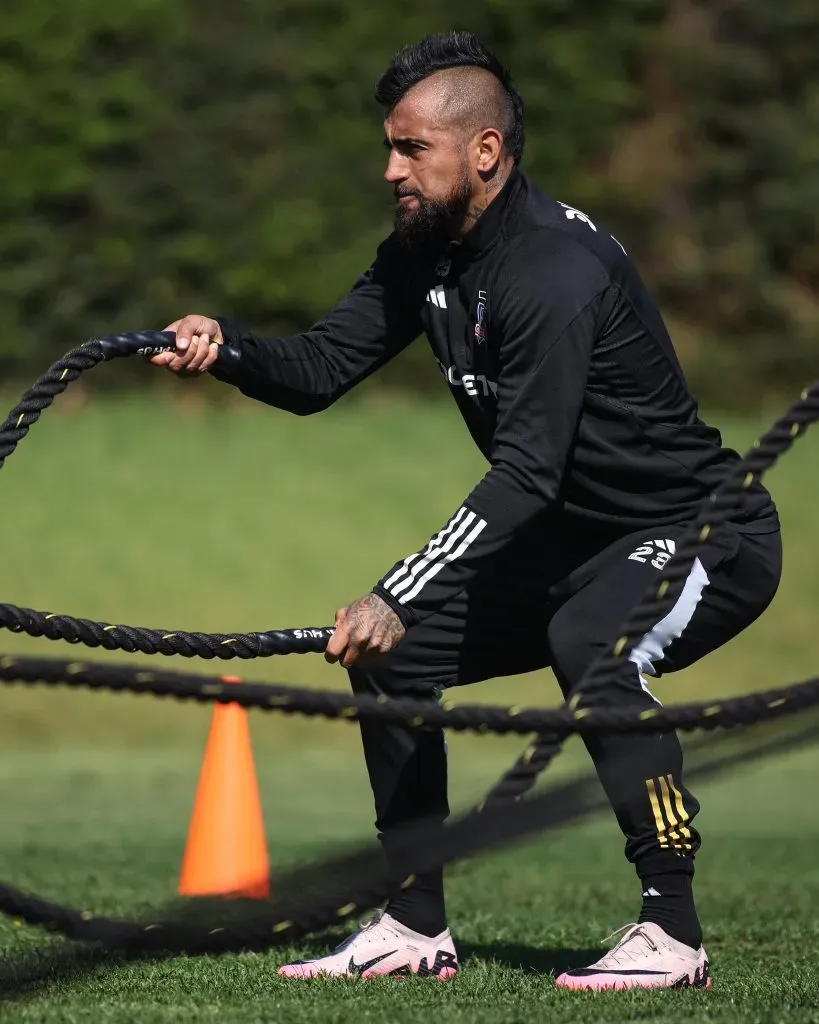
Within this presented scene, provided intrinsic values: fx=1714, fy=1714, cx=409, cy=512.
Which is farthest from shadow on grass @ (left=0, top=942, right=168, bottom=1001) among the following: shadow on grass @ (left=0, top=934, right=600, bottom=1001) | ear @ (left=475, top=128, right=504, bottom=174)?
ear @ (left=475, top=128, right=504, bottom=174)

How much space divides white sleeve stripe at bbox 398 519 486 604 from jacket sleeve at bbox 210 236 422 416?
798mm

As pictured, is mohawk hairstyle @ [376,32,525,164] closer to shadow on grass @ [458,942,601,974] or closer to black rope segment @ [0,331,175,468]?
black rope segment @ [0,331,175,468]

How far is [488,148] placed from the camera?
3656 mm

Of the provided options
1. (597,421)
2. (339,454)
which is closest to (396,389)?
(339,454)

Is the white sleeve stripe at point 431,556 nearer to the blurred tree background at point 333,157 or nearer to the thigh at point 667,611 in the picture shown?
the thigh at point 667,611

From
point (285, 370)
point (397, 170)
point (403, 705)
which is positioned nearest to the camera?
point (403, 705)

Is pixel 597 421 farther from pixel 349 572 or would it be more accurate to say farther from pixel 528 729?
pixel 349 572

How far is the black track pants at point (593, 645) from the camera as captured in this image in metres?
3.49

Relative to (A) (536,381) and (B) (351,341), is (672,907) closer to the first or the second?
(A) (536,381)

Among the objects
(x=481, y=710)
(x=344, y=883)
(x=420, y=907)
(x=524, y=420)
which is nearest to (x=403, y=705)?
(x=481, y=710)

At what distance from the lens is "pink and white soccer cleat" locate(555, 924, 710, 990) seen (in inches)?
138

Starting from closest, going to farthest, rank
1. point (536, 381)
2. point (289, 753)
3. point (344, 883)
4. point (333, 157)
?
point (344, 883) → point (536, 381) → point (289, 753) → point (333, 157)

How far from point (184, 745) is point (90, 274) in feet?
16.1

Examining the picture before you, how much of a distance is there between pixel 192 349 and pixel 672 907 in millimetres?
1552
